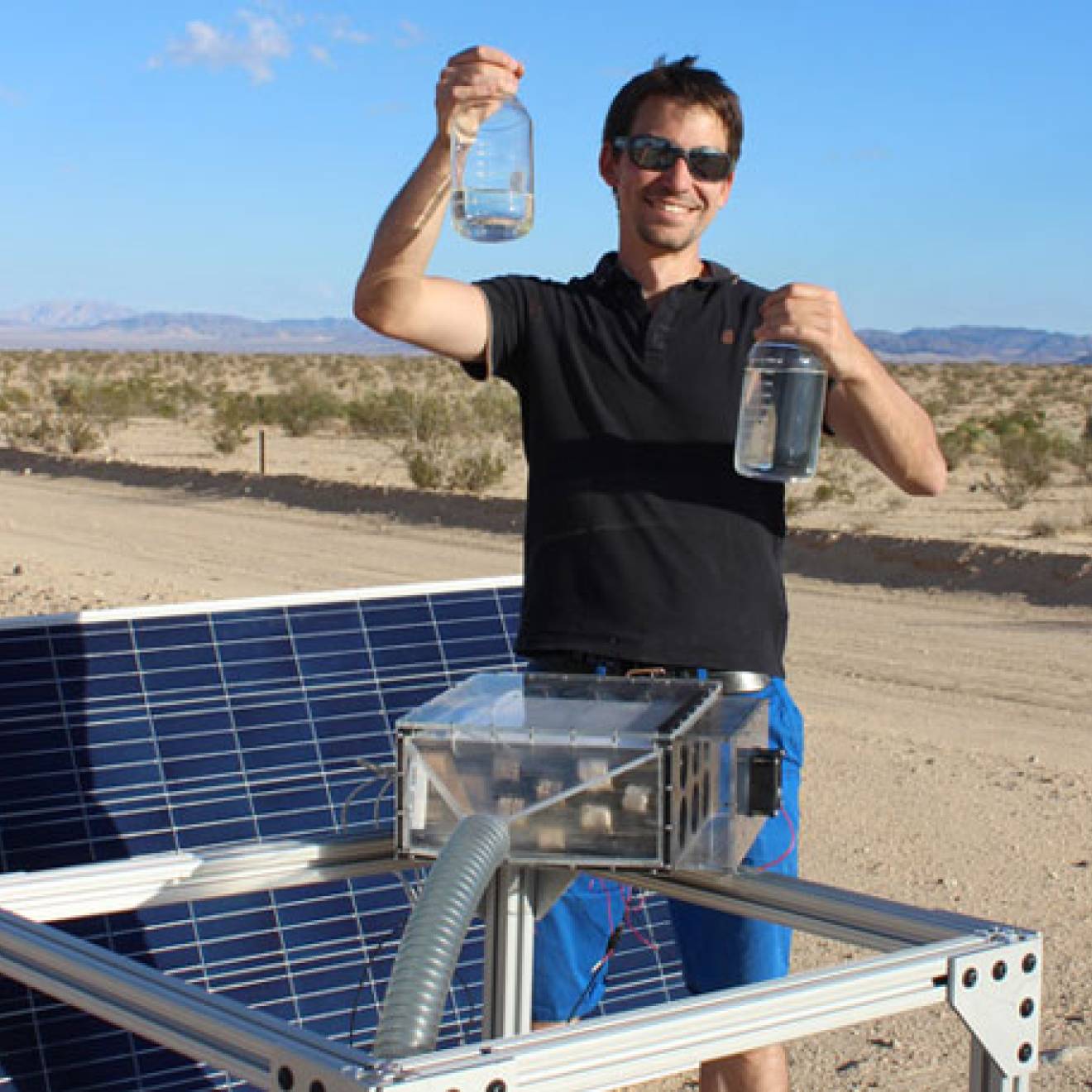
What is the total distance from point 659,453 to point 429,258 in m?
0.55

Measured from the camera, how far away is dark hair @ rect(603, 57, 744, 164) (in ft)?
11.0

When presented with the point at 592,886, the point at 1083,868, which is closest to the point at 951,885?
the point at 1083,868

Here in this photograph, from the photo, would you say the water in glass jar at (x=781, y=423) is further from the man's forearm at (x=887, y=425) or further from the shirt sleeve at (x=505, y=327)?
the shirt sleeve at (x=505, y=327)

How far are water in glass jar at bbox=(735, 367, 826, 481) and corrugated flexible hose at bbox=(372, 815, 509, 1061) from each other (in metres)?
0.89

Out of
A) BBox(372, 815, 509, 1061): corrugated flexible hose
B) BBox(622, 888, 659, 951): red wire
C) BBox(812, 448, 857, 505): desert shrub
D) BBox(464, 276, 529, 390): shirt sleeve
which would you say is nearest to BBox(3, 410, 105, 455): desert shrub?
BBox(812, 448, 857, 505): desert shrub

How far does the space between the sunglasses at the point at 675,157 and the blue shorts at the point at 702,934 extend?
37.8 inches

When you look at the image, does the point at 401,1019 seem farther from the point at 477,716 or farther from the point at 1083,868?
the point at 1083,868

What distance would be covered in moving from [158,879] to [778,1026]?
38.7 inches

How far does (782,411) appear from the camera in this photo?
310 cm

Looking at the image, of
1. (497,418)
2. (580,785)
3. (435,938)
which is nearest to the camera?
(435,938)

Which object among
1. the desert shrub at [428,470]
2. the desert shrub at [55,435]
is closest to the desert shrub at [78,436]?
the desert shrub at [55,435]

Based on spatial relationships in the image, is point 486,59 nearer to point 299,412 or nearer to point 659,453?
point 659,453

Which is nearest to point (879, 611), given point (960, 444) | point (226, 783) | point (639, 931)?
point (639, 931)

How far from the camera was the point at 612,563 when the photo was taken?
11.0 ft
